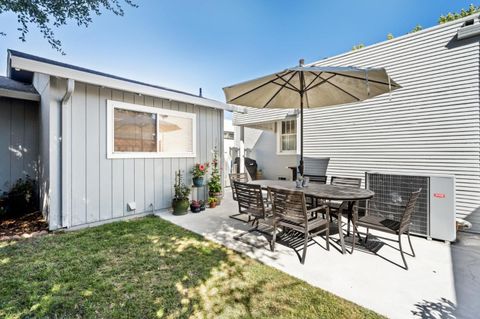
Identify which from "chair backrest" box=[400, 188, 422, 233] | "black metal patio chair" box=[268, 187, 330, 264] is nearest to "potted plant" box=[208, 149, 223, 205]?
"black metal patio chair" box=[268, 187, 330, 264]

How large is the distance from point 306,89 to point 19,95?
616 cm

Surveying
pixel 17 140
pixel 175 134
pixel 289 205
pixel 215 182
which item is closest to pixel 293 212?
pixel 289 205

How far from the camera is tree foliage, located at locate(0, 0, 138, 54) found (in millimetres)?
3714

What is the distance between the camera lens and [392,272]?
2.62 meters

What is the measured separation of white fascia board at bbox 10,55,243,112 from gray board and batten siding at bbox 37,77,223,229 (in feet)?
1.13

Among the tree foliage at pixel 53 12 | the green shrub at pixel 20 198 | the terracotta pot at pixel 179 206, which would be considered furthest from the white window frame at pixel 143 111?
the green shrub at pixel 20 198

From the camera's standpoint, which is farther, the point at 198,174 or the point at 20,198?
the point at 198,174

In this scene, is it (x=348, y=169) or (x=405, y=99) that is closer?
(x=405, y=99)

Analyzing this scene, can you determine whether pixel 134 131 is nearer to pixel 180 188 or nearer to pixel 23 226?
pixel 180 188

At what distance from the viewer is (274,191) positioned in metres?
3.19

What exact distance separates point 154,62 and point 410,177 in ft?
30.9

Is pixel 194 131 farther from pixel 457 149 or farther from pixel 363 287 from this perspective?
pixel 457 149

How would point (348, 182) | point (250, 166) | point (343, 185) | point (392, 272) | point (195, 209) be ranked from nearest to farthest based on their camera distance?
1. point (392, 272)
2. point (343, 185)
3. point (348, 182)
4. point (195, 209)
5. point (250, 166)

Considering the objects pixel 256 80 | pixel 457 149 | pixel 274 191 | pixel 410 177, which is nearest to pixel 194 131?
pixel 256 80
